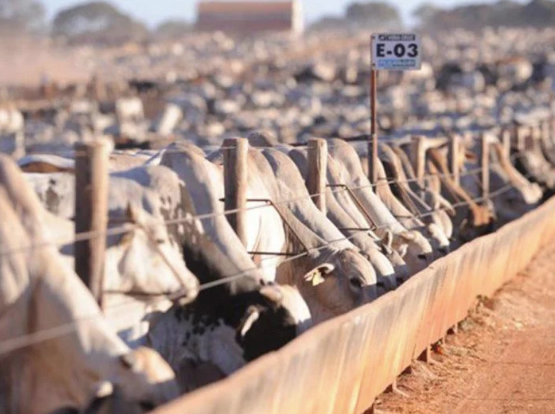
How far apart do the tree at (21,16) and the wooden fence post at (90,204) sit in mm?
140393

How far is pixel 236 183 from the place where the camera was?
436 inches

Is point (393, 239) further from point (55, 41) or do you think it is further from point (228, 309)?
point (55, 41)

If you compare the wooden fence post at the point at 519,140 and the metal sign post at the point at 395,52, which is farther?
the wooden fence post at the point at 519,140

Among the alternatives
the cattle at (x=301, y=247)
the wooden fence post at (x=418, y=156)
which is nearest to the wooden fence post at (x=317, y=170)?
the cattle at (x=301, y=247)

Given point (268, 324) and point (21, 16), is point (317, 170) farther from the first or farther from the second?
point (21, 16)

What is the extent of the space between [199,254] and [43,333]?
7.11 ft

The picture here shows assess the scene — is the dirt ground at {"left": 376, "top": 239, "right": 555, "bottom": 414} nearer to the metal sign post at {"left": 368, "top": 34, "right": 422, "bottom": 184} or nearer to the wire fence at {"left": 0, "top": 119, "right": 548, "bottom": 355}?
the wire fence at {"left": 0, "top": 119, "right": 548, "bottom": 355}

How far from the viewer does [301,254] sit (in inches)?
479

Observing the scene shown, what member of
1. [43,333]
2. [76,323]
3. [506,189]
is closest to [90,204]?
[76,323]

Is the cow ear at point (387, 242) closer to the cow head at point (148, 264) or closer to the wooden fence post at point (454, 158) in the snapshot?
the cow head at point (148, 264)

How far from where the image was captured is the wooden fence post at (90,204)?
28.1 ft

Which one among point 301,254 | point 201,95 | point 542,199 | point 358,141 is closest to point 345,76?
point 201,95

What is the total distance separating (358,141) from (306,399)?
30.0 ft

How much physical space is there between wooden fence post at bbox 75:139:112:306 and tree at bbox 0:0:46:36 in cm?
14039
